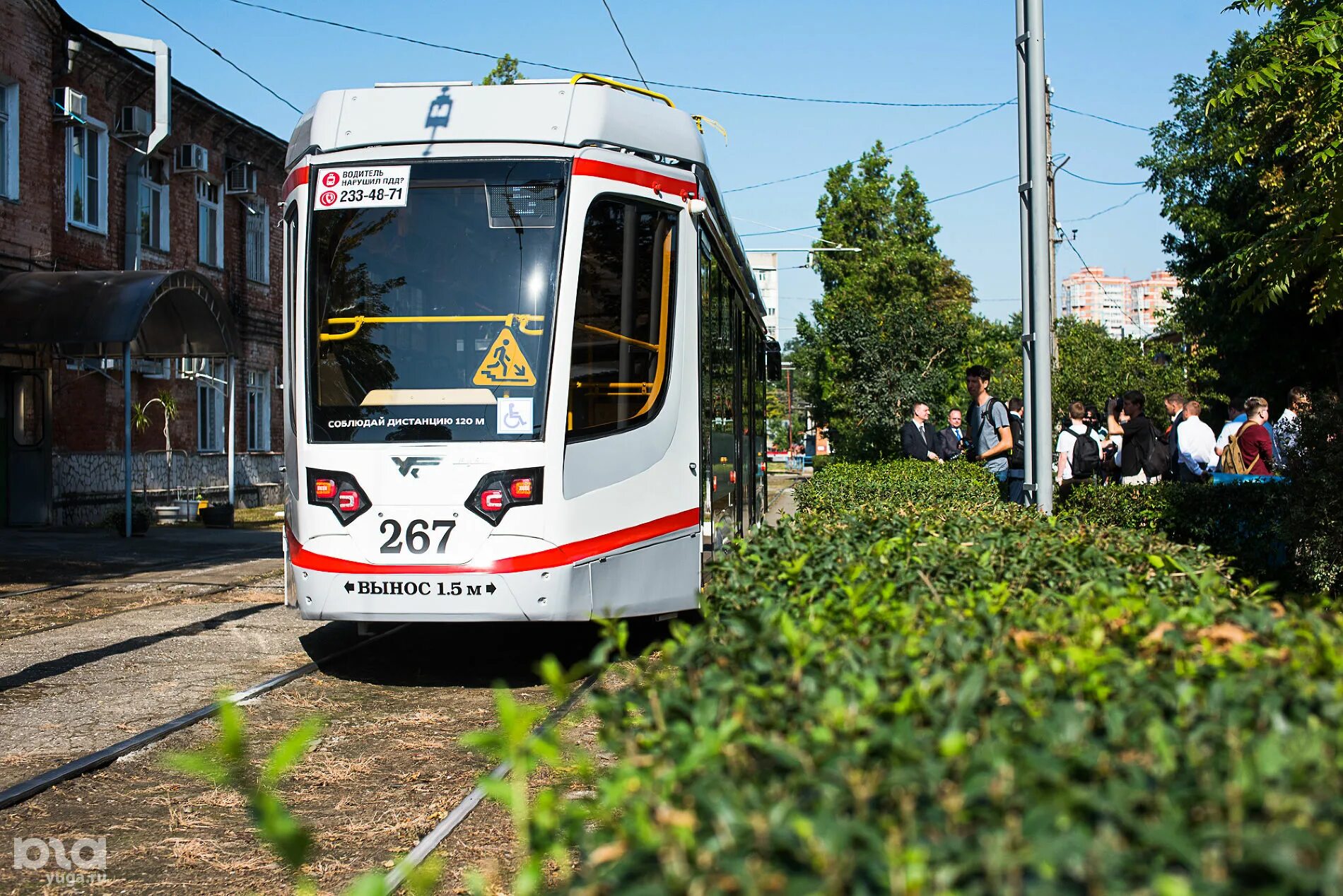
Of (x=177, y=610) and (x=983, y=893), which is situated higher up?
(x=983, y=893)

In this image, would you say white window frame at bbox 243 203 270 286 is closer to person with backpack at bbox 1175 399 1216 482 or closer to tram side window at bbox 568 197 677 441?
person with backpack at bbox 1175 399 1216 482

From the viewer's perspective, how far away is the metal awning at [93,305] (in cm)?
1911

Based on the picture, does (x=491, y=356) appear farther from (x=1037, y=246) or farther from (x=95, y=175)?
(x=95, y=175)

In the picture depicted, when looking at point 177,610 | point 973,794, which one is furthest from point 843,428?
point 973,794

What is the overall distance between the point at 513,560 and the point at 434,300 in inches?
64.5

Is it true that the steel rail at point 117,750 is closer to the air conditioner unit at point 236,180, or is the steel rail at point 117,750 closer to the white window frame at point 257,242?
the air conditioner unit at point 236,180

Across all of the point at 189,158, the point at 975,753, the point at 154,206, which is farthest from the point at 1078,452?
the point at 189,158

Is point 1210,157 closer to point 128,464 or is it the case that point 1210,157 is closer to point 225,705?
point 128,464

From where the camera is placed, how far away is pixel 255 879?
4.61 meters

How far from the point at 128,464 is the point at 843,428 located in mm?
13368

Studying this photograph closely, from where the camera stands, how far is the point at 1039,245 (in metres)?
9.82

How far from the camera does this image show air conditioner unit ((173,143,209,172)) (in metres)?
26.7

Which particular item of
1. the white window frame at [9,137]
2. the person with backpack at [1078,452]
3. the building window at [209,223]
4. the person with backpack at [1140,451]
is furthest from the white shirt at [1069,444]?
the building window at [209,223]

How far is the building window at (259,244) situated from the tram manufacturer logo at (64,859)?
26754mm
